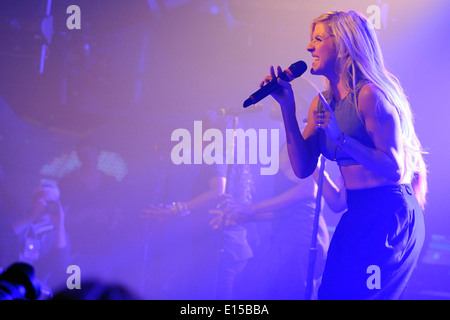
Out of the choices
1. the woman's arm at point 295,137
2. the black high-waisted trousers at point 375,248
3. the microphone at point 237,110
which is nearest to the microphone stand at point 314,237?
the woman's arm at point 295,137

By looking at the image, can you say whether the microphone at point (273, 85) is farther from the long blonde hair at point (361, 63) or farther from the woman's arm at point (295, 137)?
the long blonde hair at point (361, 63)

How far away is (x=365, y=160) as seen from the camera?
1.44 meters

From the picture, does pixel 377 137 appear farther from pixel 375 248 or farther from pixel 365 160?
pixel 375 248

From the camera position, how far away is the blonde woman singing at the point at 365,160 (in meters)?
1.49

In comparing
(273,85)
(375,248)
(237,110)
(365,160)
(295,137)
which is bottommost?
(375,248)

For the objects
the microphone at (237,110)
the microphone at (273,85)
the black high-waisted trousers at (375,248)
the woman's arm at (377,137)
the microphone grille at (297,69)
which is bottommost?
the black high-waisted trousers at (375,248)

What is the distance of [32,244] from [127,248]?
2.39 feet

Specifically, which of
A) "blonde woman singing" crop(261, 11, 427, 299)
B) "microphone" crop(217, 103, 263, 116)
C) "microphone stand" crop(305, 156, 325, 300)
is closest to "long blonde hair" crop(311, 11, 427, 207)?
"blonde woman singing" crop(261, 11, 427, 299)

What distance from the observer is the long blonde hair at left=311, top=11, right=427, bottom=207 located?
164cm

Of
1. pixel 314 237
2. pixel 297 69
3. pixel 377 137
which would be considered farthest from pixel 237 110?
pixel 377 137

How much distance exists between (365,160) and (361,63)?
0.44 metres

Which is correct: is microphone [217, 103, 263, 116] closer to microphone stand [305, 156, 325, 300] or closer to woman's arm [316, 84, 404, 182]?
microphone stand [305, 156, 325, 300]

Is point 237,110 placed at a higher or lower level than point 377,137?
higher

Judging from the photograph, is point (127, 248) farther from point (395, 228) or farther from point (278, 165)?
point (395, 228)
